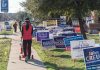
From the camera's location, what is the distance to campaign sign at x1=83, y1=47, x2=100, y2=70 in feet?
37.0

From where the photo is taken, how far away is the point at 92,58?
11.4 m

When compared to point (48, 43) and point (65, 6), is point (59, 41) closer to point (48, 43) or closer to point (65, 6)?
point (48, 43)

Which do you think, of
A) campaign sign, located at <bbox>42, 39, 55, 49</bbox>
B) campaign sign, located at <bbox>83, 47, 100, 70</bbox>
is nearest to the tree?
campaign sign, located at <bbox>42, 39, 55, 49</bbox>

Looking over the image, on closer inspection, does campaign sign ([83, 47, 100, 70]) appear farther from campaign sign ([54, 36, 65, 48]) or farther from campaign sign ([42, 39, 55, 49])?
campaign sign ([54, 36, 65, 48])

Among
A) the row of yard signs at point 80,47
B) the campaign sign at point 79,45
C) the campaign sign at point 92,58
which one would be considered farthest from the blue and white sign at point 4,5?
the campaign sign at point 92,58

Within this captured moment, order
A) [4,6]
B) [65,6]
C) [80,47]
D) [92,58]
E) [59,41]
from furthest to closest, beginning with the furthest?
[4,6] < [65,6] < [59,41] < [80,47] < [92,58]

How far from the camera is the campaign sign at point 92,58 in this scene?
37.0ft

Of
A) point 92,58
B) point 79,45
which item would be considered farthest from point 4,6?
point 92,58

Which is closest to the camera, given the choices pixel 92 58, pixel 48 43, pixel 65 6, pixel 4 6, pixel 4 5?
pixel 92 58

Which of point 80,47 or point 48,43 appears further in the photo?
point 48,43

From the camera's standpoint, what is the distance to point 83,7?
87.8 ft

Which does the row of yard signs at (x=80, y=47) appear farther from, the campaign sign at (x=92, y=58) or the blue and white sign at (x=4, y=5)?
the blue and white sign at (x=4, y=5)

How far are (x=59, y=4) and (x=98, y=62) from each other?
14881 mm

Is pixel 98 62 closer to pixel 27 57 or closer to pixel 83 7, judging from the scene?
pixel 27 57
